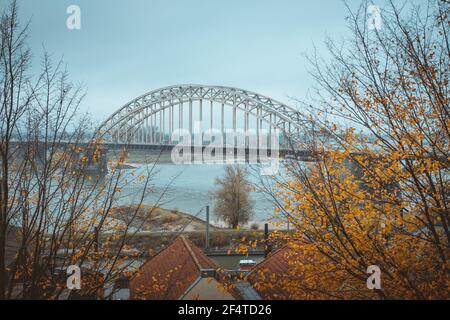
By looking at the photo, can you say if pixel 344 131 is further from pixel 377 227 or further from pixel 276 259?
pixel 276 259

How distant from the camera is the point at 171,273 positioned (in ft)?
22.8

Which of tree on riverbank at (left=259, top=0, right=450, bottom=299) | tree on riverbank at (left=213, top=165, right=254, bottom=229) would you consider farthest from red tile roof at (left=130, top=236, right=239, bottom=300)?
tree on riverbank at (left=213, top=165, right=254, bottom=229)

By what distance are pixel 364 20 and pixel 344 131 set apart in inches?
44.2

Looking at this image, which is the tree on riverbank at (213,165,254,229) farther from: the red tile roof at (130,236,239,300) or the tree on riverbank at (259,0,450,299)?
the tree on riverbank at (259,0,450,299)

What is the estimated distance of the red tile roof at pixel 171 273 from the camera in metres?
6.19

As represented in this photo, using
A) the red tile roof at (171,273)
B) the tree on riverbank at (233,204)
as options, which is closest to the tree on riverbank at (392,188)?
the red tile roof at (171,273)

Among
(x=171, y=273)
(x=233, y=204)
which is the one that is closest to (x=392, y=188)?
(x=171, y=273)

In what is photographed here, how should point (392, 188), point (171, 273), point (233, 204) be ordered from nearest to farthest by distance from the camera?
point (392, 188) < point (171, 273) < point (233, 204)

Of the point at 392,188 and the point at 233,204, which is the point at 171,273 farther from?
the point at 233,204

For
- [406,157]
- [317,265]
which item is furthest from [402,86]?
[317,265]

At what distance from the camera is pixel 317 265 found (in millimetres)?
4715

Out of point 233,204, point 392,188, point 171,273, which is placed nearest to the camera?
point 392,188

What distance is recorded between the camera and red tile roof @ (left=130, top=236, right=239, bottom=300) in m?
6.19

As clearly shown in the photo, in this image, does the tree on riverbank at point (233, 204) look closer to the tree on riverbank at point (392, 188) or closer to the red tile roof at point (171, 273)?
the red tile roof at point (171, 273)
